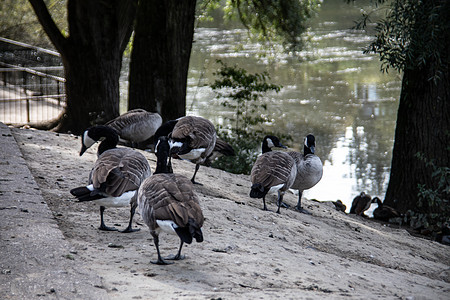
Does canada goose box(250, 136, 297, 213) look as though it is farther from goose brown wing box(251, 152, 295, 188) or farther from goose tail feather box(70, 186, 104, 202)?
goose tail feather box(70, 186, 104, 202)

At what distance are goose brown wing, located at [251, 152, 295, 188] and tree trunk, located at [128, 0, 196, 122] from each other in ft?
16.4

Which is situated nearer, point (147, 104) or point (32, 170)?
point (32, 170)

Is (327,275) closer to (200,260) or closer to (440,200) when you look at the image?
(200,260)

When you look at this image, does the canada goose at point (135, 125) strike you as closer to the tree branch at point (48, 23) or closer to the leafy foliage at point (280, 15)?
the tree branch at point (48, 23)

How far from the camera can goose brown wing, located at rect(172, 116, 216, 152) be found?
7695 millimetres

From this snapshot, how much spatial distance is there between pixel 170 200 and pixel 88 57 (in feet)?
29.7

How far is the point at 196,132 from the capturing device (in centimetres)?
782

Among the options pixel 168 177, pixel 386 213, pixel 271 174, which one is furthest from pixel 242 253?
pixel 386 213

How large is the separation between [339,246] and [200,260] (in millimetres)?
2499

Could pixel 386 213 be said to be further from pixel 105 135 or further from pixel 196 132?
pixel 105 135

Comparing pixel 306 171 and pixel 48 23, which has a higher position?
pixel 48 23

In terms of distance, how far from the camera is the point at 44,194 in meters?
6.48

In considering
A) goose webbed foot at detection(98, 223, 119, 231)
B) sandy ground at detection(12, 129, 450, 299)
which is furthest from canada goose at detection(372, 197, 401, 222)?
goose webbed foot at detection(98, 223, 119, 231)

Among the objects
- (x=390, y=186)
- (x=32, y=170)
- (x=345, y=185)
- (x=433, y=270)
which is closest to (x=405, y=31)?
(x=390, y=186)
